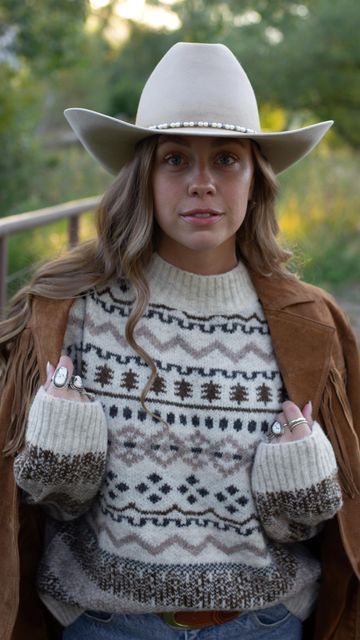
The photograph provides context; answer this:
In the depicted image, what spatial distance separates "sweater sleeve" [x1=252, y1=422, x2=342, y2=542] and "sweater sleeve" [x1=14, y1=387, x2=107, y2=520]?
353mm

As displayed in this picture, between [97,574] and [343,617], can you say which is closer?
[97,574]

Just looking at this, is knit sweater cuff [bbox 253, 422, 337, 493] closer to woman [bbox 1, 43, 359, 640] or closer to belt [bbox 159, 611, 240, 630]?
woman [bbox 1, 43, 359, 640]

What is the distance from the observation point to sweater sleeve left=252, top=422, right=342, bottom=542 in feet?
6.53

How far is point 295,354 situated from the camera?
2.13 meters

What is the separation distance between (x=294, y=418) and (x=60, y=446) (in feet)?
1.69

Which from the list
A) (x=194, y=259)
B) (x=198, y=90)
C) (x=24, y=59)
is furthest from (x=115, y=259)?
(x=24, y=59)

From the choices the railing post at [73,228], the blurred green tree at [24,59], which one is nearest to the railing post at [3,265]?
the railing post at [73,228]

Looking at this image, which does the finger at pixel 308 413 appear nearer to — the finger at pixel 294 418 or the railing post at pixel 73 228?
the finger at pixel 294 418

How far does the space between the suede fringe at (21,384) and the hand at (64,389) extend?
0.07 m

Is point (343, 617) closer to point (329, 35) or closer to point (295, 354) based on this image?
point (295, 354)

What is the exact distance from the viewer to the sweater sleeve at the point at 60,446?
1.93m

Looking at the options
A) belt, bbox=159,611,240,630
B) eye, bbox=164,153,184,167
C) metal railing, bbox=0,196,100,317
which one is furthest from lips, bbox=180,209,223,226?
metal railing, bbox=0,196,100,317

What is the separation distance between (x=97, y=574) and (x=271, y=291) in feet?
2.53

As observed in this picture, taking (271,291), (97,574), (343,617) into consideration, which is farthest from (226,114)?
(343,617)
